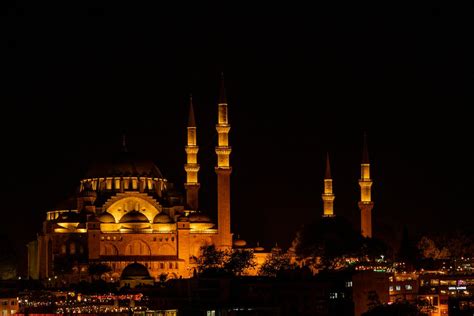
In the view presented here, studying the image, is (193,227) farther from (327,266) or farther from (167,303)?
(167,303)

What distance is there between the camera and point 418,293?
88.4 meters

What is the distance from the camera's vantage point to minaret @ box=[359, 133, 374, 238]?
10844 centimetres

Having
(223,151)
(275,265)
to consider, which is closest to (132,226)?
(223,151)

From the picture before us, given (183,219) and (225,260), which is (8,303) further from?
(183,219)

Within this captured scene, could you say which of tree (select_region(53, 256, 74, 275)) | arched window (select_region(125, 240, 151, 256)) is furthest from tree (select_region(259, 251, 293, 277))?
tree (select_region(53, 256, 74, 275))

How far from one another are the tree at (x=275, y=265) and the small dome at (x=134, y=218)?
26.1ft

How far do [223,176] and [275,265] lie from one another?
6.28m

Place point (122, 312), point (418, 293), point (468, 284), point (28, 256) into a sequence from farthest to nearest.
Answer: point (28, 256) → point (468, 284) → point (418, 293) → point (122, 312)

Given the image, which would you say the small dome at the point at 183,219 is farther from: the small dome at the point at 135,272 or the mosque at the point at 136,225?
the small dome at the point at 135,272

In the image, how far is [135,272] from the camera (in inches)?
3757

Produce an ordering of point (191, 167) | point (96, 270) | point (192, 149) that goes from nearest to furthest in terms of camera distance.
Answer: point (96, 270) → point (191, 167) → point (192, 149)

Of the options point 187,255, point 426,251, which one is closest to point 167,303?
point 187,255

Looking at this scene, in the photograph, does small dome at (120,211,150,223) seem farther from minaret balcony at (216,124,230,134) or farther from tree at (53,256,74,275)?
minaret balcony at (216,124,230,134)

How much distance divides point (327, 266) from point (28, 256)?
22778mm
